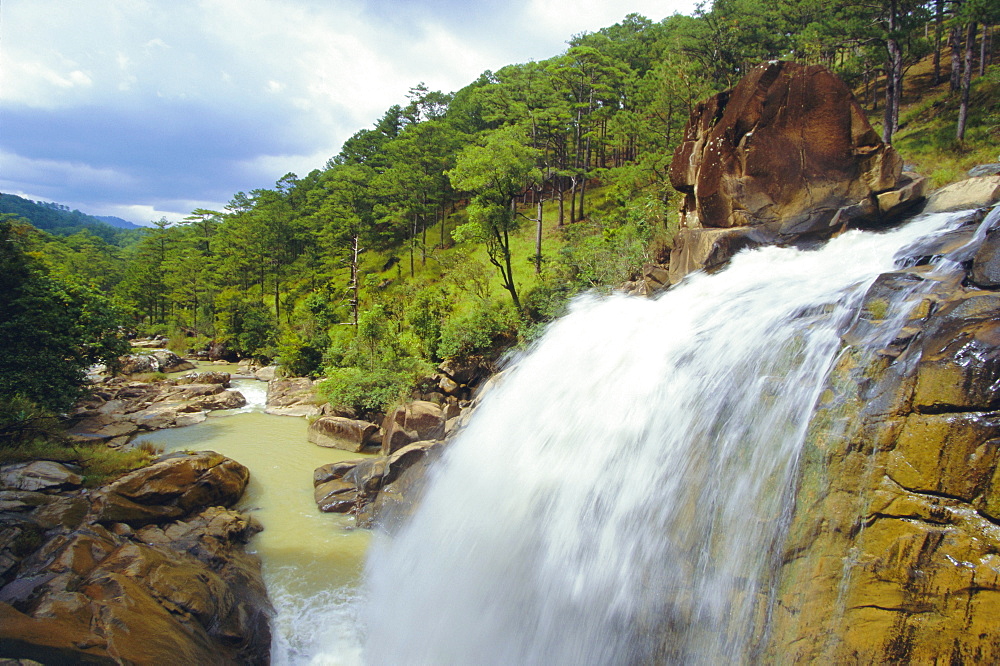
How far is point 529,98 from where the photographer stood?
29.7m

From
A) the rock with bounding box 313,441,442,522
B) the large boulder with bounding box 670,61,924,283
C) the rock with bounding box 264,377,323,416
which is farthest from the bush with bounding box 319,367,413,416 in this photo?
the large boulder with bounding box 670,61,924,283

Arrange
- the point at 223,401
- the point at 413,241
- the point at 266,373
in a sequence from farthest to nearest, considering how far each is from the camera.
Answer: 1. the point at 413,241
2. the point at 266,373
3. the point at 223,401

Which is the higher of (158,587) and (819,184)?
(819,184)

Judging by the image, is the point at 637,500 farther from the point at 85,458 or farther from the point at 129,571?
the point at 85,458

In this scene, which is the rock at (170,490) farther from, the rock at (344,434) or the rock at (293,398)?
the rock at (293,398)

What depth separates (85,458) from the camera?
10.5 metres

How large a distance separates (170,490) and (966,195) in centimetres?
1918

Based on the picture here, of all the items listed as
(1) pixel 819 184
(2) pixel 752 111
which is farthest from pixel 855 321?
(2) pixel 752 111

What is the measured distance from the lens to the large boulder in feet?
37.6

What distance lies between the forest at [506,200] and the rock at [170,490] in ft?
21.5

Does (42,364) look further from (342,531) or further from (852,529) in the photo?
(852,529)

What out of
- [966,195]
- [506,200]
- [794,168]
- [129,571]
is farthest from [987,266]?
[506,200]

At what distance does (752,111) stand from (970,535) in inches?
474

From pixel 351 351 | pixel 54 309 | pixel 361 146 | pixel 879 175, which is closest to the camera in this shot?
pixel 879 175
